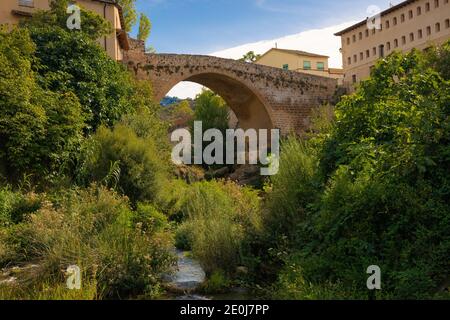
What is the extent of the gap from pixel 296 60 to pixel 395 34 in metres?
12.9

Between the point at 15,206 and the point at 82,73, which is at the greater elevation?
the point at 82,73

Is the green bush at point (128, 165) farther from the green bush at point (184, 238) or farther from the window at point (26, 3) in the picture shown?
the window at point (26, 3)

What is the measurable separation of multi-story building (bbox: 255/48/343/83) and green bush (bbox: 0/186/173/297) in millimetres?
46424

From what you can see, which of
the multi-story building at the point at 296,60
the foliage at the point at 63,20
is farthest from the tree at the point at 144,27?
the multi-story building at the point at 296,60

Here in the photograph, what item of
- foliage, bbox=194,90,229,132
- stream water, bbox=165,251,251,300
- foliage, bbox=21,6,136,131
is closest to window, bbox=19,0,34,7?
foliage, bbox=21,6,136,131

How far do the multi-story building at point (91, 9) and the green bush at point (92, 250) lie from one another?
542 inches

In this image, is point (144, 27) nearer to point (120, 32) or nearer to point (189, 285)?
point (120, 32)

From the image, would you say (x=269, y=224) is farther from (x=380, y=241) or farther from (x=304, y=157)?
(x=380, y=241)

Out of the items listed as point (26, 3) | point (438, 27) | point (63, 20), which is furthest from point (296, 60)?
point (63, 20)

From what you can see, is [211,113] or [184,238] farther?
[211,113]

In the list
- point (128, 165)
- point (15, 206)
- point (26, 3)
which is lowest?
point (15, 206)

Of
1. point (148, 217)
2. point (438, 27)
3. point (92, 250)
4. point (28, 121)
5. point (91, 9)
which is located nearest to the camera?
point (92, 250)

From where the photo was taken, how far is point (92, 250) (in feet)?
24.8

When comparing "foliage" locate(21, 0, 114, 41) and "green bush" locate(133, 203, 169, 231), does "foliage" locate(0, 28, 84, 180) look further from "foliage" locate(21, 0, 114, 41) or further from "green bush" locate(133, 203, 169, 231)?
"foliage" locate(21, 0, 114, 41)
